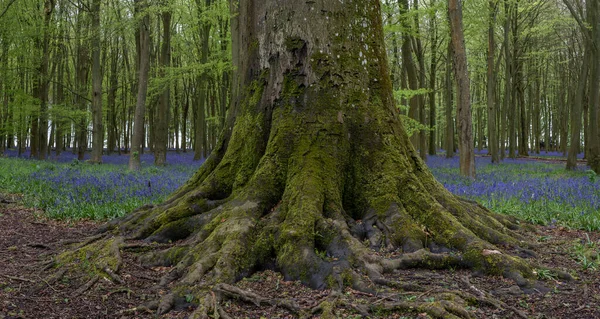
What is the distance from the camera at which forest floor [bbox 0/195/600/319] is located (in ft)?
9.57

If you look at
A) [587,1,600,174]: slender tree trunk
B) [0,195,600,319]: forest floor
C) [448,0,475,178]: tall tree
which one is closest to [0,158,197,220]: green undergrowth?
[0,195,600,319]: forest floor

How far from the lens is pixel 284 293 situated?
3.22m

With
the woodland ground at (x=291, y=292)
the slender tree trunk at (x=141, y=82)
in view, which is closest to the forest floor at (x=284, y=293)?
the woodland ground at (x=291, y=292)

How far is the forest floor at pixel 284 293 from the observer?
2.92 metres

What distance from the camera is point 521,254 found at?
13.2 ft

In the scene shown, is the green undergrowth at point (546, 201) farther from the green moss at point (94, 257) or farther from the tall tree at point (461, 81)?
the green moss at point (94, 257)

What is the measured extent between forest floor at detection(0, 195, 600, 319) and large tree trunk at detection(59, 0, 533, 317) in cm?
17

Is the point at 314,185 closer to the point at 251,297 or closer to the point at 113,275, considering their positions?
the point at 251,297

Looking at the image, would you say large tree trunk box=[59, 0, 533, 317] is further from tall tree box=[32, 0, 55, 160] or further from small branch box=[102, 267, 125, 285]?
tall tree box=[32, 0, 55, 160]

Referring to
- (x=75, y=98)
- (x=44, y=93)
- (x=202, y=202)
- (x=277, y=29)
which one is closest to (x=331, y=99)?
(x=277, y=29)

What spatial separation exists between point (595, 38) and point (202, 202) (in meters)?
15.6

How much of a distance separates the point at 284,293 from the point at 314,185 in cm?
120

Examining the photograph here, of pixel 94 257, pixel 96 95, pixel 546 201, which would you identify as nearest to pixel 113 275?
pixel 94 257

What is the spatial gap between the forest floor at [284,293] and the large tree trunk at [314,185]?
0.55ft
